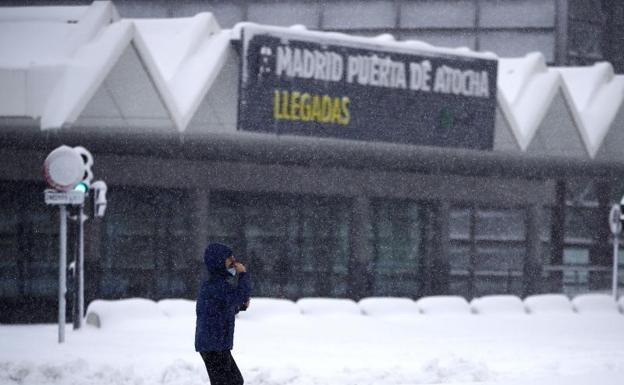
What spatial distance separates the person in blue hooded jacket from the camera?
11133 mm

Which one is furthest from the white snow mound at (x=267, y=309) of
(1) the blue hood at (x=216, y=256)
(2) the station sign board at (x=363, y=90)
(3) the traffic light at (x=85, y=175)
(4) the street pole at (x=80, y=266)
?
(1) the blue hood at (x=216, y=256)

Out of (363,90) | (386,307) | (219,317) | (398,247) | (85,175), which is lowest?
(386,307)

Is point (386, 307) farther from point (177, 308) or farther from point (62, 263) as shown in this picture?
point (62, 263)

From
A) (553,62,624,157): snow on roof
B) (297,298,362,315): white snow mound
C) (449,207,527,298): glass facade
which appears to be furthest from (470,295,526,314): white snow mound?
(449,207,527,298): glass facade

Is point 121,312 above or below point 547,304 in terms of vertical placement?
above

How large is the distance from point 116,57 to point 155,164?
3771 millimetres

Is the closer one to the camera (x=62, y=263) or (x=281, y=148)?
(x=62, y=263)

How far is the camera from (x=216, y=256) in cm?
1091

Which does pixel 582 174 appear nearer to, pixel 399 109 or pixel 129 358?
pixel 399 109

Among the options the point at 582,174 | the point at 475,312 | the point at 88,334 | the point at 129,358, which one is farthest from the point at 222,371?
the point at 582,174

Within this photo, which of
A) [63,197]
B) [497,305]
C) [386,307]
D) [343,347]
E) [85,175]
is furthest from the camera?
[497,305]

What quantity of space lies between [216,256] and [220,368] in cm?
99

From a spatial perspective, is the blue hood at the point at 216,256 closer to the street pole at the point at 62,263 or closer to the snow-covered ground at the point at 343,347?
the snow-covered ground at the point at 343,347

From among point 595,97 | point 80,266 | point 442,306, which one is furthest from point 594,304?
point 80,266
